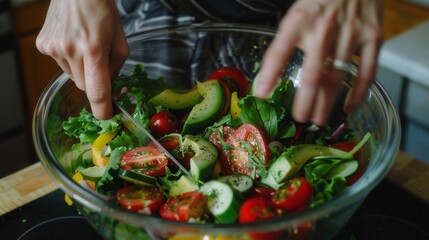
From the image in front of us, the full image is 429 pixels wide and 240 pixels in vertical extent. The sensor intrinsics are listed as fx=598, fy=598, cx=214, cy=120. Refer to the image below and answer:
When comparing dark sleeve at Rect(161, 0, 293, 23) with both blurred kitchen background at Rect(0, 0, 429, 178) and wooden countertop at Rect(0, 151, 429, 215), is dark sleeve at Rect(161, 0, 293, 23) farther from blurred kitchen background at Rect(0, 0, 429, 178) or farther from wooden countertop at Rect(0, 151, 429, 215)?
blurred kitchen background at Rect(0, 0, 429, 178)

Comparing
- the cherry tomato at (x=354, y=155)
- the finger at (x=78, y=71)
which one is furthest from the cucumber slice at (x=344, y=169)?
the finger at (x=78, y=71)

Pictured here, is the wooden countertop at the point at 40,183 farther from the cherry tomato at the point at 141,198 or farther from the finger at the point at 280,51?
the finger at the point at 280,51

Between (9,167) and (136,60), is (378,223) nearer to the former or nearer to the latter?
(136,60)

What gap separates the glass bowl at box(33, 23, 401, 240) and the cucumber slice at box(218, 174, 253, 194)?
0.34ft

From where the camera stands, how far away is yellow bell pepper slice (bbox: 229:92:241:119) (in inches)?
35.1

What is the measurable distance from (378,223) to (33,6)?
1.27 m

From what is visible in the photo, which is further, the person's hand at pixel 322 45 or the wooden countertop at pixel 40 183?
the wooden countertop at pixel 40 183

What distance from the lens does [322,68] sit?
1.98 feet

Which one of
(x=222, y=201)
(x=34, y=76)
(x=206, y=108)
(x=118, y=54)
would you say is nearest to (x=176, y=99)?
(x=206, y=108)

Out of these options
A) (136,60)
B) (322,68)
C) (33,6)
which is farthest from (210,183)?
(33,6)

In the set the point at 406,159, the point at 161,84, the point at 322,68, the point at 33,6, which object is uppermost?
the point at 322,68

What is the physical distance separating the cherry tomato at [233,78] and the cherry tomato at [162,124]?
0.13 metres

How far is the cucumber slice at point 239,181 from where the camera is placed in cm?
74

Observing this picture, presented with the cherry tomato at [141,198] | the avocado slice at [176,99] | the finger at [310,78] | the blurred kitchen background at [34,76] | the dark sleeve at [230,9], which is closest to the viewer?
the finger at [310,78]
